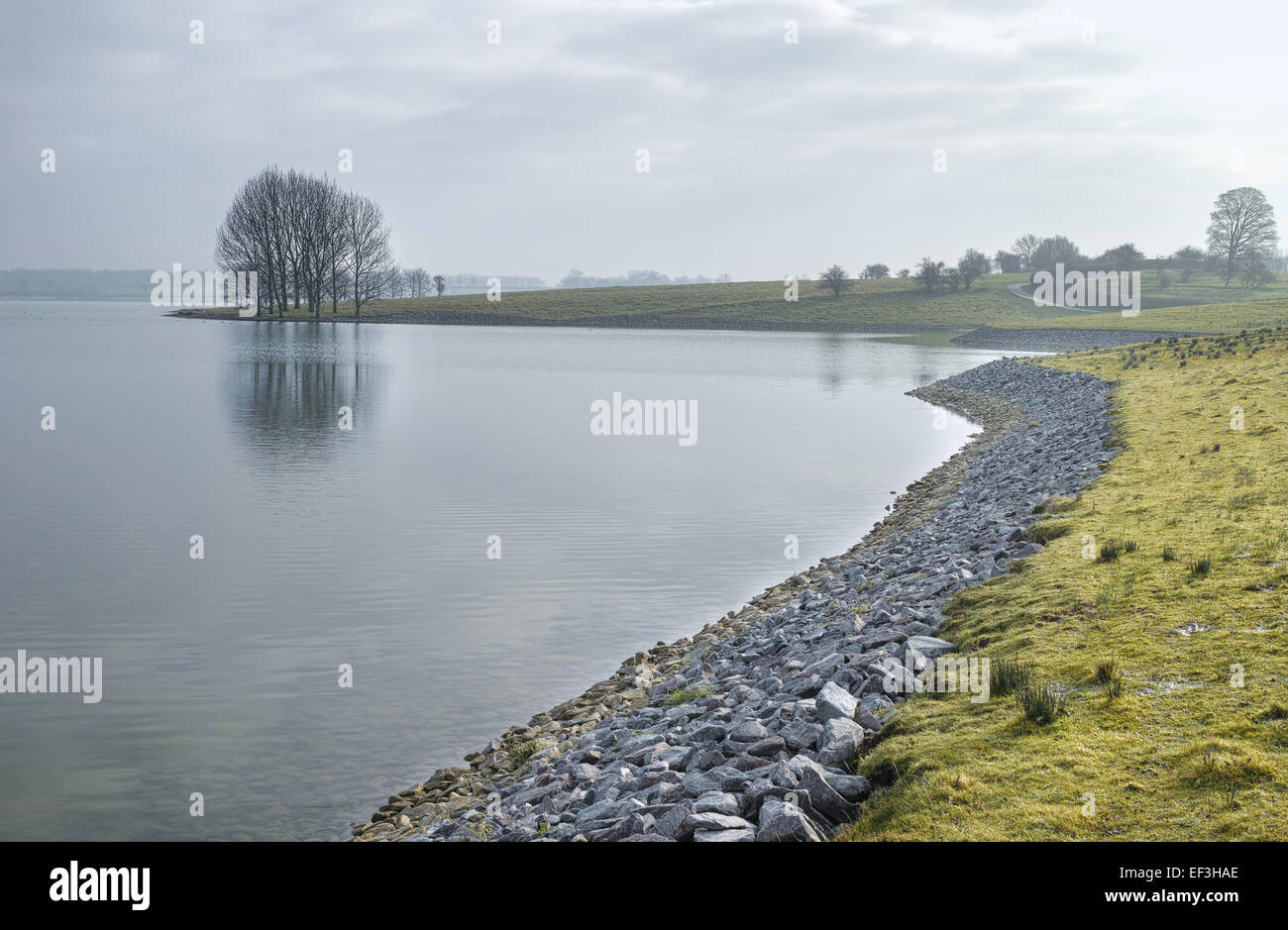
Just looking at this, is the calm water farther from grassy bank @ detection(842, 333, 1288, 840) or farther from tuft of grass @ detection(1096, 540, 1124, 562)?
tuft of grass @ detection(1096, 540, 1124, 562)

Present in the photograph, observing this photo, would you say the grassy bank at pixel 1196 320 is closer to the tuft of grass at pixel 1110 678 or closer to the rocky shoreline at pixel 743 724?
the rocky shoreline at pixel 743 724

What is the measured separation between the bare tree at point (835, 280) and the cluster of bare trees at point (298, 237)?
225ft

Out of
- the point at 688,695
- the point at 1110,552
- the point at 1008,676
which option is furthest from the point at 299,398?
the point at 1008,676

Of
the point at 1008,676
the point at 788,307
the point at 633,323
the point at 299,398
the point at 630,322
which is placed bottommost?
the point at 1008,676

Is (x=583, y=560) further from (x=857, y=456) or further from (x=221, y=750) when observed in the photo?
(x=857, y=456)

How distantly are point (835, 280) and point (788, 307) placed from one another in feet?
45.0

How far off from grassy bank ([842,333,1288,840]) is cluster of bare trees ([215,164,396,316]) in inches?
4927

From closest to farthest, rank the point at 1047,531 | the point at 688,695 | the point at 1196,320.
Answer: the point at 688,695 < the point at 1047,531 < the point at 1196,320

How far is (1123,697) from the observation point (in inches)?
307

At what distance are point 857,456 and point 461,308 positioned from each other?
127281 mm

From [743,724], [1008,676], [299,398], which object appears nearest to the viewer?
[1008,676]

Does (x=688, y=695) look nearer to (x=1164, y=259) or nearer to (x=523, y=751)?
(x=523, y=751)

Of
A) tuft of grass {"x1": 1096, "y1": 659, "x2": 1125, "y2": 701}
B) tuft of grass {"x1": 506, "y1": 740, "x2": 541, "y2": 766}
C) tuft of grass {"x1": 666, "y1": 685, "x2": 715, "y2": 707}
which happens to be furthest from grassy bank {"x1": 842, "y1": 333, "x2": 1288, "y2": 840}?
tuft of grass {"x1": 506, "y1": 740, "x2": 541, "y2": 766}
